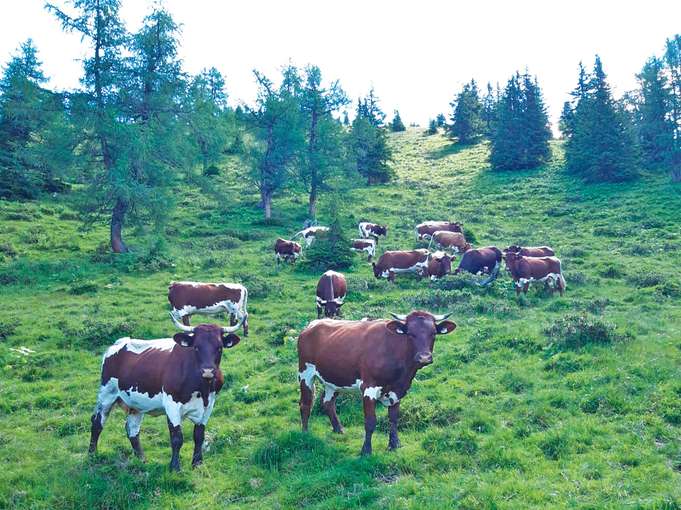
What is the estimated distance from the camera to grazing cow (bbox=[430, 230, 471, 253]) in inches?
1169

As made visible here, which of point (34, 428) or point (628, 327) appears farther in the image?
point (628, 327)

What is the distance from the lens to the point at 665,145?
4594 cm

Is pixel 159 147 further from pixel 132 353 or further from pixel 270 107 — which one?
pixel 132 353

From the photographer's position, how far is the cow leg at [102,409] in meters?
9.02

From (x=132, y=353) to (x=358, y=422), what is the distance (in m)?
4.41

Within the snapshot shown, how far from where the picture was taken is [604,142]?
47.2 metres

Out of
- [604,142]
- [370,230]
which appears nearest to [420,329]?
[370,230]

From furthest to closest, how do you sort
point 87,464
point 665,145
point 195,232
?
1. point 665,145
2. point 195,232
3. point 87,464

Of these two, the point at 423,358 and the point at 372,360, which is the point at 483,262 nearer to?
the point at 372,360

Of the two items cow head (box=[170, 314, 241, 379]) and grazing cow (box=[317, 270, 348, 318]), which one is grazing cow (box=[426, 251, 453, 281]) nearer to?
grazing cow (box=[317, 270, 348, 318])

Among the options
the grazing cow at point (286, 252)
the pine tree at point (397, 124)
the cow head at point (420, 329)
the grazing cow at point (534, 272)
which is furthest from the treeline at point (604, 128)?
the cow head at point (420, 329)

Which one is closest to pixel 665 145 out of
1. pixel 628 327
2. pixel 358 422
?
pixel 628 327

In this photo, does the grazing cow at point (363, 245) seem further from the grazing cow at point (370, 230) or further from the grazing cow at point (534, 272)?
the grazing cow at point (534, 272)

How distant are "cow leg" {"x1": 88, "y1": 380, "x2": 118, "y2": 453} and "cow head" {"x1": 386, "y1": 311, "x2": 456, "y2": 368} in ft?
16.5
